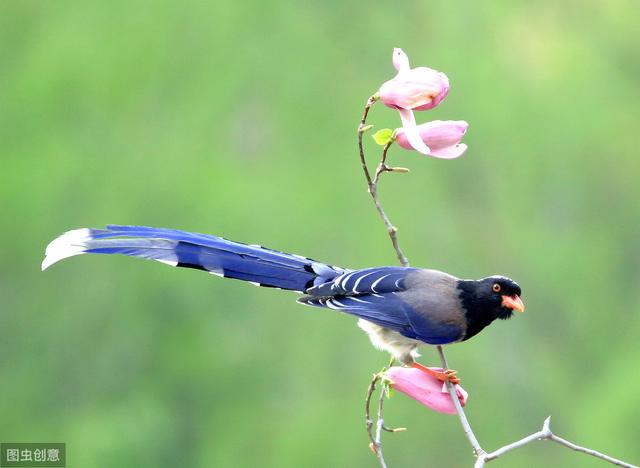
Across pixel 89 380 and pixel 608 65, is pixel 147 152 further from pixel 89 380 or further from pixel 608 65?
pixel 608 65

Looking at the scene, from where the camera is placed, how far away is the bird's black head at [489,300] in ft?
6.92

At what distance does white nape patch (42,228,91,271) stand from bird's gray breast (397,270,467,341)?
699 mm

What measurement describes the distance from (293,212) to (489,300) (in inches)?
164

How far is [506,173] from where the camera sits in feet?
21.4

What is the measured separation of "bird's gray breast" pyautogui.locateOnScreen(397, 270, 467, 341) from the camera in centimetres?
213

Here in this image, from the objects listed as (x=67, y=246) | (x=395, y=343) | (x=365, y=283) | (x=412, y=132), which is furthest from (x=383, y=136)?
(x=67, y=246)

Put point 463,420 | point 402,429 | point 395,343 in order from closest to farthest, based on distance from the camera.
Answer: point 463,420 < point 402,429 < point 395,343

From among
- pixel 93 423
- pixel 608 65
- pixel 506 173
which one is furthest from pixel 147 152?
pixel 608 65

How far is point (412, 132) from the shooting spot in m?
1.78

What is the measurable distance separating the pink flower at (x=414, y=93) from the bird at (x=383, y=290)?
0.47 metres

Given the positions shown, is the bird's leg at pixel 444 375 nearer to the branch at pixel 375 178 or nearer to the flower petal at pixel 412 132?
the branch at pixel 375 178

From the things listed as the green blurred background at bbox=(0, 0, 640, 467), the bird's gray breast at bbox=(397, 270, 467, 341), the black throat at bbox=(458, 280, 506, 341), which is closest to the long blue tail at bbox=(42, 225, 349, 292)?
the bird's gray breast at bbox=(397, 270, 467, 341)

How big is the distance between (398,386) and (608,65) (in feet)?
18.7

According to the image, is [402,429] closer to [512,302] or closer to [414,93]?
[512,302]
